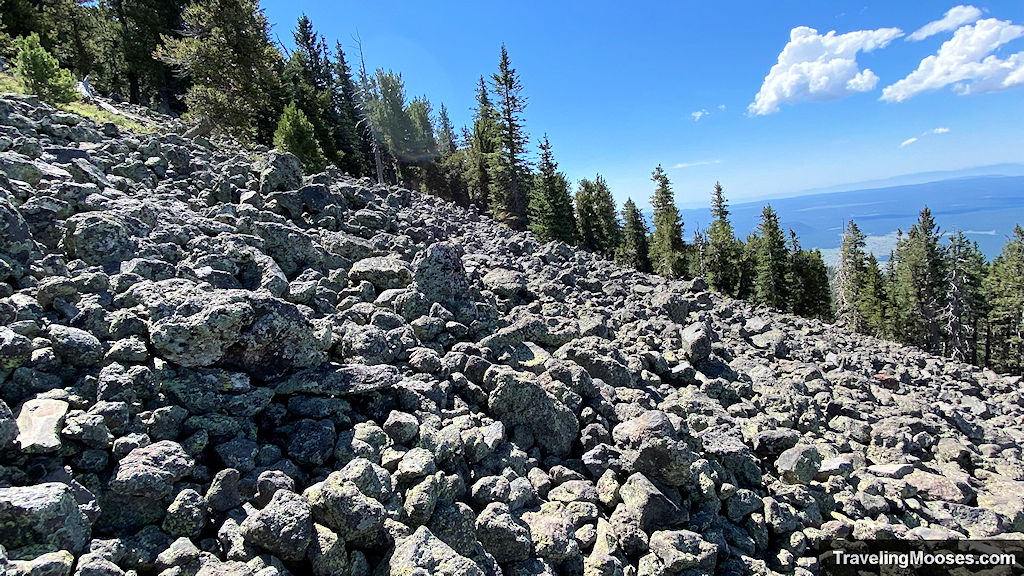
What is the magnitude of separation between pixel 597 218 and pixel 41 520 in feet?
206

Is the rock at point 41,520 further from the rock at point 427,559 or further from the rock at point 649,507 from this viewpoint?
the rock at point 649,507

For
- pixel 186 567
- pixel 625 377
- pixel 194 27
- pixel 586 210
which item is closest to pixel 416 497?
pixel 186 567

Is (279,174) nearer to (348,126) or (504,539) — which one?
(504,539)

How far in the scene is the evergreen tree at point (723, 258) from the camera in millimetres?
54562

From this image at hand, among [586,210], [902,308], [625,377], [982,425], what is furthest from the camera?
[586,210]

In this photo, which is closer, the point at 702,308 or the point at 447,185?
the point at 702,308

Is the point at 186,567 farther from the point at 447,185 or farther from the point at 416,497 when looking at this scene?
the point at 447,185

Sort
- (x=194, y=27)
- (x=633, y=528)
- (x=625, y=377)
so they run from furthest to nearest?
(x=194, y=27) < (x=625, y=377) < (x=633, y=528)

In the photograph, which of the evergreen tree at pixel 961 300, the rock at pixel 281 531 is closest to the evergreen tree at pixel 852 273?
the evergreen tree at pixel 961 300

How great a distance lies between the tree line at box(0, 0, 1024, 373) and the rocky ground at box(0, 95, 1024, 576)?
54.4ft

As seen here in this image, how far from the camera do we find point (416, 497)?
15.6ft

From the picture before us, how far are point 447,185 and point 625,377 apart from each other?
197 feet

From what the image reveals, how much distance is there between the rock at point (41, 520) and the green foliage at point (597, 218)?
53857 mm

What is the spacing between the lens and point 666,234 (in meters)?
55.2
